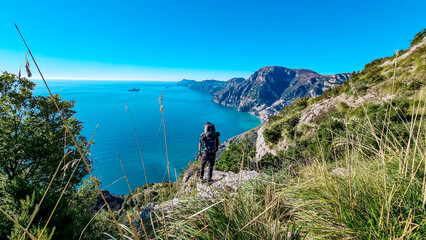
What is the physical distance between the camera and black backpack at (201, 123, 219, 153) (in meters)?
6.29

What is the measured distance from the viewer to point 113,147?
63219 mm

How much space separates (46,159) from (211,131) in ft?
32.0

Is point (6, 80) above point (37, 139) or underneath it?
above

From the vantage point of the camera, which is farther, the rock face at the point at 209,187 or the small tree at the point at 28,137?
the small tree at the point at 28,137

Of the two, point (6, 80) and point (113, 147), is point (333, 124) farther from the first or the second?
point (113, 147)

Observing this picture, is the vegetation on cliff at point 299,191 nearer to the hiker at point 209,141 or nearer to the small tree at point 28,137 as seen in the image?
the small tree at point 28,137

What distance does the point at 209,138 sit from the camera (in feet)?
20.7

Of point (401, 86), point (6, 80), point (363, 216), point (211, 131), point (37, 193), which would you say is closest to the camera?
point (363, 216)

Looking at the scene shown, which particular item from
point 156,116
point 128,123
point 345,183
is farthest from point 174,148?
point 345,183

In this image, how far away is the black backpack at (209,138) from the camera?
629cm

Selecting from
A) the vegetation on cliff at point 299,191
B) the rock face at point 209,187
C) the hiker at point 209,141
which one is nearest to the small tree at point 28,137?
the vegetation on cliff at point 299,191

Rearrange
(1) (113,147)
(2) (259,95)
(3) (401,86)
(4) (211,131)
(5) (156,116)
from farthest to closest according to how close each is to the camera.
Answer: (2) (259,95)
(5) (156,116)
(1) (113,147)
(3) (401,86)
(4) (211,131)

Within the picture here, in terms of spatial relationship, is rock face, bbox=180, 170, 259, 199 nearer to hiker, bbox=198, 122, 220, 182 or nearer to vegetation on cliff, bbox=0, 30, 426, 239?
vegetation on cliff, bbox=0, 30, 426, 239

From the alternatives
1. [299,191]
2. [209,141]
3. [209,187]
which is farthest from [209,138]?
[299,191]
